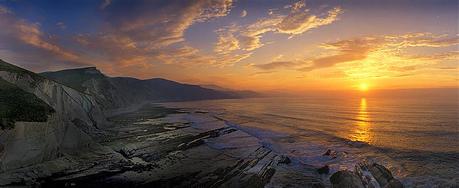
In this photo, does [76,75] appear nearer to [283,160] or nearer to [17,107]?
[17,107]

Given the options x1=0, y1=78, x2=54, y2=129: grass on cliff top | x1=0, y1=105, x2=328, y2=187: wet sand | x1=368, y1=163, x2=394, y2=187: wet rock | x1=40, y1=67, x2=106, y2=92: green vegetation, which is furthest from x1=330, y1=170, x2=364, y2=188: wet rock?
x1=40, y1=67, x2=106, y2=92: green vegetation

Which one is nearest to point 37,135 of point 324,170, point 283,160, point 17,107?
point 17,107

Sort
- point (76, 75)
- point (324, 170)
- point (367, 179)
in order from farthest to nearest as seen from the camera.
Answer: point (76, 75) → point (324, 170) → point (367, 179)

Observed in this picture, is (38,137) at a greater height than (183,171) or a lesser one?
greater

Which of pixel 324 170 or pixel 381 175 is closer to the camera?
pixel 381 175

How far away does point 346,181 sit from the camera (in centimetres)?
2295

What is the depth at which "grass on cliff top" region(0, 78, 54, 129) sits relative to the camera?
24.5m

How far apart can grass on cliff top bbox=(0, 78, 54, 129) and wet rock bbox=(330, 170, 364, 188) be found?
25949 mm

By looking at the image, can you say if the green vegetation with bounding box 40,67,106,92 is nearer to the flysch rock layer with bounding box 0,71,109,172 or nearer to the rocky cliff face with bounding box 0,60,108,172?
the rocky cliff face with bounding box 0,60,108,172

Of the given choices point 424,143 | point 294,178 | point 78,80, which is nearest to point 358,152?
point 424,143

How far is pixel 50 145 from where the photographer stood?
1051 inches

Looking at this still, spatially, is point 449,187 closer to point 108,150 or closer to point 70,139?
point 108,150

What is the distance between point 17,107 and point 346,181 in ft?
94.1

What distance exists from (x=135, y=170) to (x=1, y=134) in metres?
10.7
